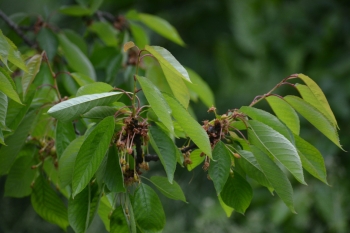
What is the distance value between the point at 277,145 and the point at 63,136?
40 centimetres

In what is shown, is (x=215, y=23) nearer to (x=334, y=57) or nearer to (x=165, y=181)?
(x=334, y=57)

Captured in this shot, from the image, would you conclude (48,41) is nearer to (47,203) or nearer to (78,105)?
(47,203)

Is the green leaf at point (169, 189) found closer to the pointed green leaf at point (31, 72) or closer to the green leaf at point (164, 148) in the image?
the green leaf at point (164, 148)

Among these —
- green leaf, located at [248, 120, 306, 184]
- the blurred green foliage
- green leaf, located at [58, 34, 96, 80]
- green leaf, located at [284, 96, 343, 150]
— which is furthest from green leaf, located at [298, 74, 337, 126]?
the blurred green foliage

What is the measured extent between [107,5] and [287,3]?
1181mm

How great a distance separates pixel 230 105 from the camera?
143 inches

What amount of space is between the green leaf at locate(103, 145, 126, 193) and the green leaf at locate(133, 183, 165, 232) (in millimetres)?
49

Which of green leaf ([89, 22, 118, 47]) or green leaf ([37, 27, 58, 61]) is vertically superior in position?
green leaf ([37, 27, 58, 61])

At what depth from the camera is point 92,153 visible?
0.87 meters

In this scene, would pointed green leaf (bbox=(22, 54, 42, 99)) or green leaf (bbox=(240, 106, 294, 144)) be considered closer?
green leaf (bbox=(240, 106, 294, 144))

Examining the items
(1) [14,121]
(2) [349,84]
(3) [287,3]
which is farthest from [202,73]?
(1) [14,121]

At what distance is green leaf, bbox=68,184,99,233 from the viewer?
0.92 metres

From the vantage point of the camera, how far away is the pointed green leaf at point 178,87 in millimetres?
966

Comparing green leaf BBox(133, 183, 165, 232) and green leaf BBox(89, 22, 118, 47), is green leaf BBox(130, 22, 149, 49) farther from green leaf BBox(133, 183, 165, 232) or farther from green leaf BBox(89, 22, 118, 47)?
green leaf BBox(133, 183, 165, 232)
